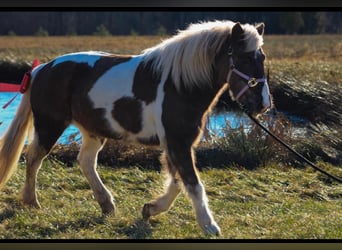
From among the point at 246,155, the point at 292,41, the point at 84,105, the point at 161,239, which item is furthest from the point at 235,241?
the point at 292,41

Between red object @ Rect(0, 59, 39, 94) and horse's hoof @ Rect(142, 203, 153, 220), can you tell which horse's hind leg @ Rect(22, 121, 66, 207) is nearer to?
red object @ Rect(0, 59, 39, 94)

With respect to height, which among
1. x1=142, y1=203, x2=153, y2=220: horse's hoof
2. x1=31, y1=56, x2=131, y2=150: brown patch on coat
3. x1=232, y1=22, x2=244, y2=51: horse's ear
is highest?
x1=232, y1=22, x2=244, y2=51: horse's ear

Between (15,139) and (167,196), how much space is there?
1086mm

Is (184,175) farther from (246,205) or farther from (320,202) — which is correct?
(320,202)

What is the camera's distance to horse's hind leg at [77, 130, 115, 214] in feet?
14.0

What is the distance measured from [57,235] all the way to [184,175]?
2.66ft

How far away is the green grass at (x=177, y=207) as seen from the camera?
396 centimetres

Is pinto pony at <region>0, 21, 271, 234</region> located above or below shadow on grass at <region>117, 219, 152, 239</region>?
above

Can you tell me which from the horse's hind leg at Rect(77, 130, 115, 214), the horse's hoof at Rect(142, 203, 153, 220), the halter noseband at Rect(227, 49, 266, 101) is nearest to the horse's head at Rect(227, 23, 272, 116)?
the halter noseband at Rect(227, 49, 266, 101)

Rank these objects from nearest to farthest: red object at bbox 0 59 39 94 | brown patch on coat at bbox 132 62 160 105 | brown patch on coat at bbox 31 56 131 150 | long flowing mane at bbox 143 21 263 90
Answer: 1. long flowing mane at bbox 143 21 263 90
2. brown patch on coat at bbox 132 62 160 105
3. brown patch on coat at bbox 31 56 131 150
4. red object at bbox 0 59 39 94

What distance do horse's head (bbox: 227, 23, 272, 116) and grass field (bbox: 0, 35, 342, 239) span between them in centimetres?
80

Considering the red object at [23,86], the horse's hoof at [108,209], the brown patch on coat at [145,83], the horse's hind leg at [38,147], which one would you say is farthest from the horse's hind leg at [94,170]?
the brown patch on coat at [145,83]

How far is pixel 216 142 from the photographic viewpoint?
6215 millimetres

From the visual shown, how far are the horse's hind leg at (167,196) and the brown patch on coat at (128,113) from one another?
0.24 metres
